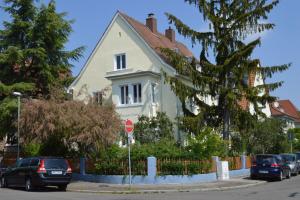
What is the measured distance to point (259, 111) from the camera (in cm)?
3559

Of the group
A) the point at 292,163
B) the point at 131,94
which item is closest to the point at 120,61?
the point at 131,94

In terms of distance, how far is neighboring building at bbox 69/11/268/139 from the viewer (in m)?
38.2

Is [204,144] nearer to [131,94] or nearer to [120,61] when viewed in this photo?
[131,94]

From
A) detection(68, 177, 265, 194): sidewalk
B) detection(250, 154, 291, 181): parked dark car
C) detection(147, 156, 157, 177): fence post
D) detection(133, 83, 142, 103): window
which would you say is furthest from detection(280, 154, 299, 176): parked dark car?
detection(133, 83, 142, 103): window

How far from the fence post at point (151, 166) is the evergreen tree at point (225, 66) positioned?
969cm

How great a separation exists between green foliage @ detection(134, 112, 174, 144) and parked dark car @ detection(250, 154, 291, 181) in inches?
316

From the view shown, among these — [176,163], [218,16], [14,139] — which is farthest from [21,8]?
[176,163]

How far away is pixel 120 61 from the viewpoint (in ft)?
137

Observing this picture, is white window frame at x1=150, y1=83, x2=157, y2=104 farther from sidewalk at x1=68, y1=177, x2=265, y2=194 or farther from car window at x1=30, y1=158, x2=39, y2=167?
car window at x1=30, y1=158, x2=39, y2=167

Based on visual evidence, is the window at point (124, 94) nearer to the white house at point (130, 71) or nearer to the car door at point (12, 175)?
the white house at point (130, 71)

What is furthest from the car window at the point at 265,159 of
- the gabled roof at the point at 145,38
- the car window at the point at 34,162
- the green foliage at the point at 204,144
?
the car window at the point at 34,162

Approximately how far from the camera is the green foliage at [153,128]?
35219 mm

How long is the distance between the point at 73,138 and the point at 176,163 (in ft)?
19.3

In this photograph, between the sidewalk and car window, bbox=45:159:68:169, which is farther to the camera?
car window, bbox=45:159:68:169
